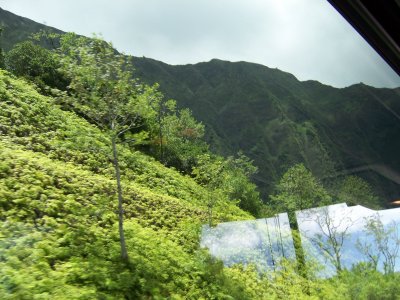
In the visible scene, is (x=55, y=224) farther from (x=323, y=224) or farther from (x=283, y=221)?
(x=283, y=221)

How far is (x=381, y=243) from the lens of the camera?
906 centimetres

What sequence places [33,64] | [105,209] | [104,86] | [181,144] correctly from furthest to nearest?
1. [181,144]
2. [33,64]
3. [105,209]
4. [104,86]

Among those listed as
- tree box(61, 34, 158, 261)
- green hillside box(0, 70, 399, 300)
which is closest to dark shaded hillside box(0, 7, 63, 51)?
green hillside box(0, 70, 399, 300)

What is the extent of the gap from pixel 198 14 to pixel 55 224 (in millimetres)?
4537

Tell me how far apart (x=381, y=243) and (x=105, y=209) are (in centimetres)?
616

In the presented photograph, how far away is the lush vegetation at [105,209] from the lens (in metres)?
5.23

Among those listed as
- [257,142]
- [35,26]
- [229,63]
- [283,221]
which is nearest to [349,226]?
[283,221]

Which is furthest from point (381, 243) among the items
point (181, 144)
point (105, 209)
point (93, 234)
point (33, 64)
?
point (33, 64)

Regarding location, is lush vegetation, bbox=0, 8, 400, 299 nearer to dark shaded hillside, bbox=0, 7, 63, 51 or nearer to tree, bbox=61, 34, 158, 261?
Answer: tree, bbox=61, 34, 158, 261

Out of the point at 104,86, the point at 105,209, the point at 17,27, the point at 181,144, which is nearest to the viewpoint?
the point at 104,86

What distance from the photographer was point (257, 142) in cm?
4309

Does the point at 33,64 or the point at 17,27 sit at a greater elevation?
the point at 17,27

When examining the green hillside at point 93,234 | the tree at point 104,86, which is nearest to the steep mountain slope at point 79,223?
the green hillside at point 93,234

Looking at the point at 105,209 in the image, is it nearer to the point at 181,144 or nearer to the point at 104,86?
the point at 104,86
